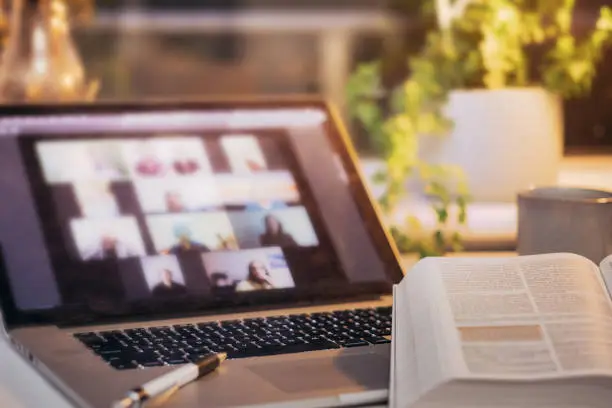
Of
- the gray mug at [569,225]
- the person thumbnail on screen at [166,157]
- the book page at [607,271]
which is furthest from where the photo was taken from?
the person thumbnail on screen at [166,157]

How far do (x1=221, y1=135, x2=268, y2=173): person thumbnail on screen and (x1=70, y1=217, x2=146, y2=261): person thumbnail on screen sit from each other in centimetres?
14

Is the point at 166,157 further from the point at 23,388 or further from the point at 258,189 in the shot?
the point at 23,388

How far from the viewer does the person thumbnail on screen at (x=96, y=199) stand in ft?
2.82

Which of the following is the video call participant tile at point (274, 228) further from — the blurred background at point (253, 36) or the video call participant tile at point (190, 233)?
the blurred background at point (253, 36)

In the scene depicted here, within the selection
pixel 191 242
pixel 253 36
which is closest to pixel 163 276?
Result: pixel 191 242

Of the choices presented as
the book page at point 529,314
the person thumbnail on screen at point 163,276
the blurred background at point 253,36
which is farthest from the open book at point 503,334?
the blurred background at point 253,36

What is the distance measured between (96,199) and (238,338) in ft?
0.78

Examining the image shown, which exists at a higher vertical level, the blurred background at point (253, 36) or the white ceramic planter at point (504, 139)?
the blurred background at point (253, 36)

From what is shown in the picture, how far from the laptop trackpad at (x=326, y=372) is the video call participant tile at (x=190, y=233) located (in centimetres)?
23

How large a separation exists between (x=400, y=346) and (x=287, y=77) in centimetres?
345

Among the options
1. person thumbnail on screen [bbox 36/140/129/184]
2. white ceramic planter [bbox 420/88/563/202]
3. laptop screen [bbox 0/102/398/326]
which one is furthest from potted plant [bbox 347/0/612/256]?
person thumbnail on screen [bbox 36/140/129/184]

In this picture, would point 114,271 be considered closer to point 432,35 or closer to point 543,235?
point 543,235

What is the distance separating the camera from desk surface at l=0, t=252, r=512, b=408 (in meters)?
0.61

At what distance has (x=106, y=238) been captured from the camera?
843 mm
